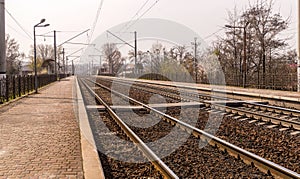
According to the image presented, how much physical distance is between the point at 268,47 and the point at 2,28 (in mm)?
24676

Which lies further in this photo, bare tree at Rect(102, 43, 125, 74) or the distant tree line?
bare tree at Rect(102, 43, 125, 74)

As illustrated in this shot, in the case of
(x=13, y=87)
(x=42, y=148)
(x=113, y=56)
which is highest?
(x=113, y=56)

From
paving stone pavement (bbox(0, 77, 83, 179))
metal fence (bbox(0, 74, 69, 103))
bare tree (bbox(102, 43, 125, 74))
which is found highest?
bare tree (bbox(102, 43, 125, 74))

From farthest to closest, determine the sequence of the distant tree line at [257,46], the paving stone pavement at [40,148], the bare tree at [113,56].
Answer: the bare tree at [113,56] → the distant tree line at [257,46] → the paving stone pavement at [40,148]

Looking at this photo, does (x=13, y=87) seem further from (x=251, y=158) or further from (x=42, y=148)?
(x=251, y=158)

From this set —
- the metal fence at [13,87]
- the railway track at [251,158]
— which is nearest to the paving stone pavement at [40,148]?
the railway track at [251,158]

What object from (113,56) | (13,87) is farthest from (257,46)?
(113,56)

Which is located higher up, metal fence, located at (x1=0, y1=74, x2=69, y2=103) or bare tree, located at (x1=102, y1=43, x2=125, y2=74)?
bare tree, located at (x1=102, y1=43, x2=125, y2=74)

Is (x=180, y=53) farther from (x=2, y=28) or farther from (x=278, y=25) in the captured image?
(x=2, y=28)

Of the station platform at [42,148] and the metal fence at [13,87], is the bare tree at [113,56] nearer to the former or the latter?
the metal fence at [13,87]

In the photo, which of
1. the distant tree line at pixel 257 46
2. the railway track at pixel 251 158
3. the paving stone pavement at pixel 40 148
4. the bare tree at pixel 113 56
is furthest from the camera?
the bare tree at pixel 113 56

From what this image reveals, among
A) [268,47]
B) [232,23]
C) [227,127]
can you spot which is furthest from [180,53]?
[227,127]

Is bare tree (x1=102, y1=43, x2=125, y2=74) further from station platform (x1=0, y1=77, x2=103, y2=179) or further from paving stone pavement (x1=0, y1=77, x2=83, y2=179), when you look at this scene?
station platform (x1=0, y1=77, x2=103, y2=179)

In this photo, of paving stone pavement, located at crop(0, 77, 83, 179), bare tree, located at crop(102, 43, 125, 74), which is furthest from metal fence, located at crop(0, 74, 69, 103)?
bare tree, located at crop(102, 43, 125, 74)
